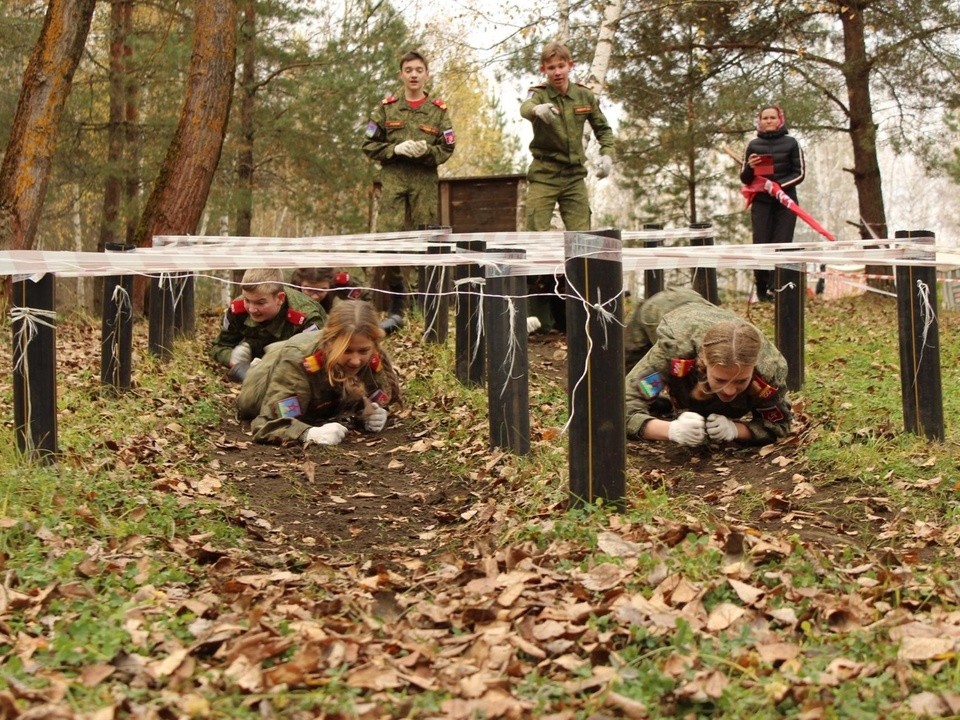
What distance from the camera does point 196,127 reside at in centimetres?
1088

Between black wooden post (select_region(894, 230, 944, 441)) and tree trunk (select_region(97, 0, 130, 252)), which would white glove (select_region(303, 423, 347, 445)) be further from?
tree trunk (select_region(97, 0, 130, 252))

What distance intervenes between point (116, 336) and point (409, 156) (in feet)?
10.8

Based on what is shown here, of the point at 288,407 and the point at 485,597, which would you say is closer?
the point at 485,597

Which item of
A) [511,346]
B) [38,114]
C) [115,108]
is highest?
[115,108]

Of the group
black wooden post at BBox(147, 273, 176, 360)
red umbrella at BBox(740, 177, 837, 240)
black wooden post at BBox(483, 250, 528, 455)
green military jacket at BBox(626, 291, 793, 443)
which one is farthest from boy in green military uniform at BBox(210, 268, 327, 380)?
red umbrella at BBox(740, 177, 837, 240)

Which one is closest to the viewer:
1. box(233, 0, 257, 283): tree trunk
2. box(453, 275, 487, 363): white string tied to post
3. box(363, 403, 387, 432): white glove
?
box(453, 275, 487, 363): white string tied to post

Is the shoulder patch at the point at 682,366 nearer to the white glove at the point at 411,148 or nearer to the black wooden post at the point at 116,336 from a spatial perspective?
the black wooden post at the point at 116,336

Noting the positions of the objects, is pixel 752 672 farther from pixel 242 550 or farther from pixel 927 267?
pixel 927 267

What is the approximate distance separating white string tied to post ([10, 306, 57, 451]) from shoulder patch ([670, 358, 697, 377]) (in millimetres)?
3055

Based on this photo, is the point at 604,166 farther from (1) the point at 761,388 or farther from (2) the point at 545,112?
(1) the point at 761,388

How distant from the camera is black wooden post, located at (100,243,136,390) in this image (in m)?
7.38

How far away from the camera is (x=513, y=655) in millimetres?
3252

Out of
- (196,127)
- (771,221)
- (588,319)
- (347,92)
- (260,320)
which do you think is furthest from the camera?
(347,92)

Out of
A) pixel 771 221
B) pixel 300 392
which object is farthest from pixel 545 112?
pixel 300 392
